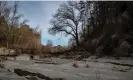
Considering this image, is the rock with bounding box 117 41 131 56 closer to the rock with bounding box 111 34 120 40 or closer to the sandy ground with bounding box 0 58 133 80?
the rock with bounding box 111 34 120 40

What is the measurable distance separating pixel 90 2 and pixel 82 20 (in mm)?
5676

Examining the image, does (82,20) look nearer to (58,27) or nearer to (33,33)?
(58,27)

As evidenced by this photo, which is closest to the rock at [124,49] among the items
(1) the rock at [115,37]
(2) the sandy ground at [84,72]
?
(1) the rock at [115,37]

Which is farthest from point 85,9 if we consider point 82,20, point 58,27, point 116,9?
point 116,9

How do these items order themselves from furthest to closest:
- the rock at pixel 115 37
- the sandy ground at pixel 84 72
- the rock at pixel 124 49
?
the rock at pixel 115 37, the rock at pixel 124 49, the sandy ground at pixel 84 72

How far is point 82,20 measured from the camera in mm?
32875

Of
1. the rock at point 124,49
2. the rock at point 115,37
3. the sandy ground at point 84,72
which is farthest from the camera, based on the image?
the rock at point 115,37

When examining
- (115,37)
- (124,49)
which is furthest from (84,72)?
(115,37)

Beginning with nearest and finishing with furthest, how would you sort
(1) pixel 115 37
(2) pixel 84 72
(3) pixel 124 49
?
(2) pixel 84 72 → (3) pixel 124 49 → (1) pixel 115 37

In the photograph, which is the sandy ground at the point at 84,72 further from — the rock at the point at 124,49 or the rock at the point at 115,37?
the rock at the point at 115,37

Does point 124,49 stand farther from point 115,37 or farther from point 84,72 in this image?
point 84,72

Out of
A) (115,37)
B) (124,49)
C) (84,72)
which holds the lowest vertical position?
(84,72)

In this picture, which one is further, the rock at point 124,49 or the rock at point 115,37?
the rock at point 115,37

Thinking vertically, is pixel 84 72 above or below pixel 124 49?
below
